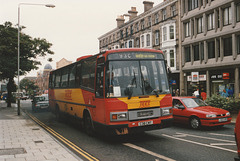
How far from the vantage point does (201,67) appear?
2964 cm

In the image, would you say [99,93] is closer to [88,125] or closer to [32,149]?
[88,125]

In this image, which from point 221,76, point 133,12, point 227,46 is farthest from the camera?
point 133,12

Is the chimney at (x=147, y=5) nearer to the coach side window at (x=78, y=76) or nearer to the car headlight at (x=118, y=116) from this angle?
the coach side window at (x=78, y=76)

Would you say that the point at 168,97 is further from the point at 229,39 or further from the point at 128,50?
the point at 229,39

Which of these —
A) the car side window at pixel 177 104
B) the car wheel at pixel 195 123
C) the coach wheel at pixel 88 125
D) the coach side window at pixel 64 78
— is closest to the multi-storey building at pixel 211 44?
the car side window at pixel 177 104

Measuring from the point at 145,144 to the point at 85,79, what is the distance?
3.77 meters

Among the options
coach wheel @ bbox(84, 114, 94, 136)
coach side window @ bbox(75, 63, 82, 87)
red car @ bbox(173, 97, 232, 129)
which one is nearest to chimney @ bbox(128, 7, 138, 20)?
red car @ bbox(173, 97, 232, 129)

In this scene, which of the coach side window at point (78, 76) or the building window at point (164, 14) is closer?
the coach side window at point (78, 76)

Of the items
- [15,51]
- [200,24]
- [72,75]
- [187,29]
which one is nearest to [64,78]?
[72,75]

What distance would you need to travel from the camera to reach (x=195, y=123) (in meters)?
11.5

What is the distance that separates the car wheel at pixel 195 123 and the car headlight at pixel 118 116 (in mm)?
4705

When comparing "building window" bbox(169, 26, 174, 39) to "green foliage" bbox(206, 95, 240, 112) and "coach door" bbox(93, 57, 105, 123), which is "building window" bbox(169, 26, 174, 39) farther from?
"coach door" bbox(93, 57, 105, 123)

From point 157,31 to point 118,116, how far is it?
1262 inches

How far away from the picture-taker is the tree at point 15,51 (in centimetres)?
2730
